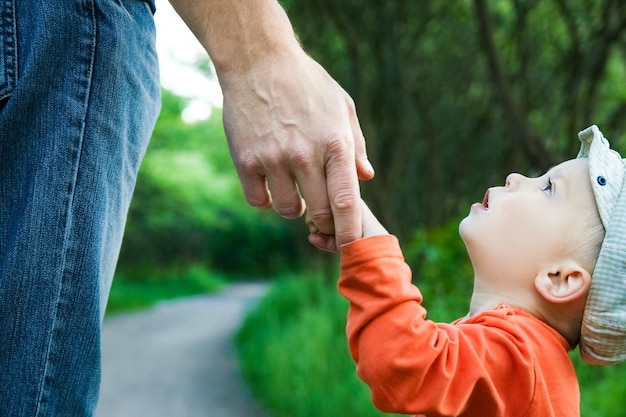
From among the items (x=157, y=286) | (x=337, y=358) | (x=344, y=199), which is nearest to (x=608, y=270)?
(x=344, y=199)

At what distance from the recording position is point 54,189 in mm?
1387

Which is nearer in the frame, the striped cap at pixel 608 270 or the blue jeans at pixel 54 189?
the blue jeans at pixel 54 189

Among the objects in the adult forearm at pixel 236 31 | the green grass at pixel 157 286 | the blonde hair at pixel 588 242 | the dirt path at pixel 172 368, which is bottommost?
the green grass at pixel 157 286

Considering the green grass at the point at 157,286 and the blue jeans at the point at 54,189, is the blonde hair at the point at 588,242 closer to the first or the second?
the blue jeans at the point at 54,189

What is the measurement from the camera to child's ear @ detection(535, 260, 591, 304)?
1583 mm

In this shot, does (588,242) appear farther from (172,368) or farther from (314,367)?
(172,368)

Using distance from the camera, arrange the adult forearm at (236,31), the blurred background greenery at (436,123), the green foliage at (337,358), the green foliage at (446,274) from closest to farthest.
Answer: the adult forearm at (236,31), the green foliage at (337,358), the blurred background greenery at (436,123), the green foliage at (446,274)

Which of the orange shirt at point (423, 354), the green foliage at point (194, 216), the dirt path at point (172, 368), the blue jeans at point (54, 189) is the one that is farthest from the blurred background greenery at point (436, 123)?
the green foliage at point (194, 216)

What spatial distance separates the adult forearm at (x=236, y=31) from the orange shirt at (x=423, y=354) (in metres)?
0.42

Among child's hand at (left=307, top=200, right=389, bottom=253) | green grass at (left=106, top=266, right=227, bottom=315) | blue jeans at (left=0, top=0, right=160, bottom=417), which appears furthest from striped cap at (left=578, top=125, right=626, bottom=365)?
green grass at (left=106, top=266, right=227, bottom=315)

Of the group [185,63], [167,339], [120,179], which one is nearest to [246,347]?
[167,339]

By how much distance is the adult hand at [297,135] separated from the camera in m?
1.43

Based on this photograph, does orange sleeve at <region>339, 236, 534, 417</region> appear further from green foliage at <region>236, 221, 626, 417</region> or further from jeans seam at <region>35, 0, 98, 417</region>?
green foliage at <region>236, 221, 626, 417</region>

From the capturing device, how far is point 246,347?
922 cm
